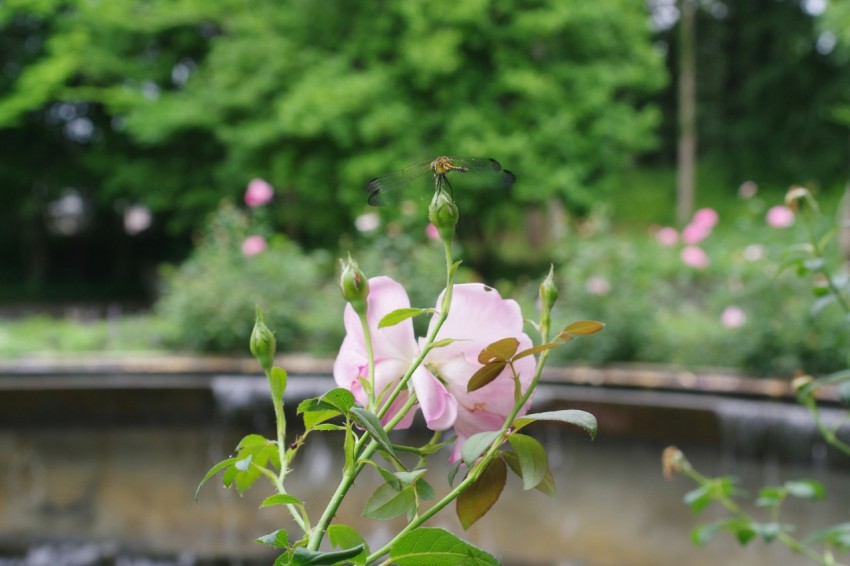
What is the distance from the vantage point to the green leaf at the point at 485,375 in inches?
12.3

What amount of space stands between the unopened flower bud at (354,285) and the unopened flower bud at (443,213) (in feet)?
0.11

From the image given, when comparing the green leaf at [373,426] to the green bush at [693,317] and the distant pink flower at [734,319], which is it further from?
the distant pink flower at [734,319]

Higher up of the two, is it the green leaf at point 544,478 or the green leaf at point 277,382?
the green leaf at point 277,382

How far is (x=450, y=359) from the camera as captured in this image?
33cm

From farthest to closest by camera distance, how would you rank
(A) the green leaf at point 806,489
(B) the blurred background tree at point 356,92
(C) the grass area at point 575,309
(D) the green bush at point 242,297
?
(B) the blurred background tree at point 356,92
(D) the green bush at point 242,297
(C) the grass area at point 575,309
(A) the green leaf at point 806,489

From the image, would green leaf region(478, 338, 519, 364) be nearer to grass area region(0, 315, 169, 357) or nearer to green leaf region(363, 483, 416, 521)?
green leaf region(363, 483, 416, 521)

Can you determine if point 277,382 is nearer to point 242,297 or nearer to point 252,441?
point 252,441

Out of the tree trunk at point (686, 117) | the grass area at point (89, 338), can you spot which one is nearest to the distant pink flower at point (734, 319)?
the grass area at point (89, 338)

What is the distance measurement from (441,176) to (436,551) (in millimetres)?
143

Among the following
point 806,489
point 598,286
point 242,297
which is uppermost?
point 806,489

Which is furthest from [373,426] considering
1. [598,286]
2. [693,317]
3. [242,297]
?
[693,317]

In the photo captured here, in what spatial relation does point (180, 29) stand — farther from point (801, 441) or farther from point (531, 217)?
point (801, 441)

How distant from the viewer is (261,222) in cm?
520

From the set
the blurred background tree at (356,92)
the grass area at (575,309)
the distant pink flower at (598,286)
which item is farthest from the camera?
the blurred background tree at (356,92)
